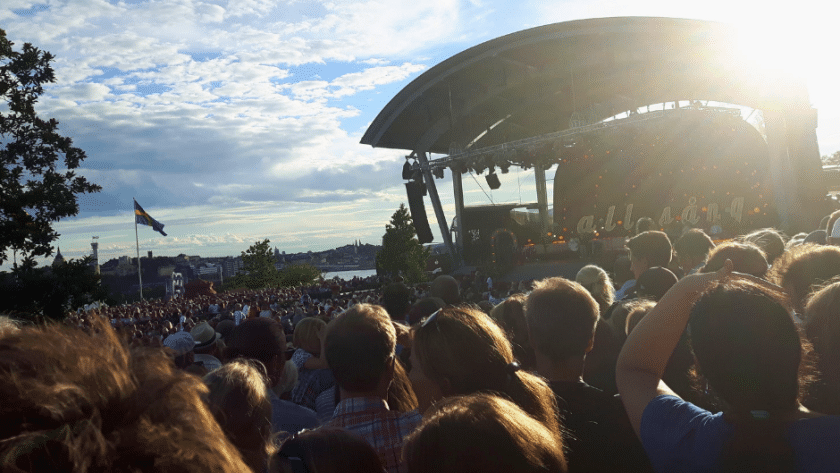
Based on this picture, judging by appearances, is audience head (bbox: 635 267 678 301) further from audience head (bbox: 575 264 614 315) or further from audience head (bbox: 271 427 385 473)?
audience head (bbox: 271 427 385 473)

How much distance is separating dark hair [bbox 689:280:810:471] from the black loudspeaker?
102 ft

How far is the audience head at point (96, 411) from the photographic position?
741 millimetres

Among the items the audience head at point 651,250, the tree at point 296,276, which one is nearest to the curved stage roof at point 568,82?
the audience head at point 651,250

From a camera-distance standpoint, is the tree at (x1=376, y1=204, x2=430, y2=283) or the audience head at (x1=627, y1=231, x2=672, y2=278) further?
the tree at (x1=376, y1=204, x2=430, y2=283)

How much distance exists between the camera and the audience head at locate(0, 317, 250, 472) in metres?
0.74

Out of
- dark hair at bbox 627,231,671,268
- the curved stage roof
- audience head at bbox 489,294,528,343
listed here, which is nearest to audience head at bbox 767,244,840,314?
audience head at bbox 489,294,528,343

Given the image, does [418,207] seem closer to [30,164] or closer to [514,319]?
[30,164]

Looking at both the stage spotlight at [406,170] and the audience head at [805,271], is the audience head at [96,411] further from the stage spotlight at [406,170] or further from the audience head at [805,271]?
the stage spotlight at [406,170]

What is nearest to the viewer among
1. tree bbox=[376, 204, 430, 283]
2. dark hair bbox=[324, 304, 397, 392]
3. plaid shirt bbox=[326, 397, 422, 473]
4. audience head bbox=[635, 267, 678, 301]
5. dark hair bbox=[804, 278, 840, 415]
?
dark hair bbox=[804, 278, 840, 415]

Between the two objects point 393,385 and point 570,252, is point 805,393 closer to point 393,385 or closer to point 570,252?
point 393,385

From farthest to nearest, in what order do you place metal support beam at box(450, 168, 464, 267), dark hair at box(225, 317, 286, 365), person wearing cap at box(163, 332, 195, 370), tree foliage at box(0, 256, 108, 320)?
metal support beam at box(450, 168, 464, 267) < tree foliage at box(0, 256, 108, 320) < person wearing cap at box(163, 332, 195, 370) < dark hair at box(225, 317, 286, 365)

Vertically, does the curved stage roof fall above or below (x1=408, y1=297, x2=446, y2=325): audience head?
above

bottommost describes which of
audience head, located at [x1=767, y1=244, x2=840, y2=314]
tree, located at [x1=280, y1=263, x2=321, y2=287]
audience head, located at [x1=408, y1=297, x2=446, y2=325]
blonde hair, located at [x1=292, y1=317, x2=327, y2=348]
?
tree, located at [x1=280, y1=263, x2=321, y2=287]

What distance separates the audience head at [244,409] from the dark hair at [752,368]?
1559 millimetres
